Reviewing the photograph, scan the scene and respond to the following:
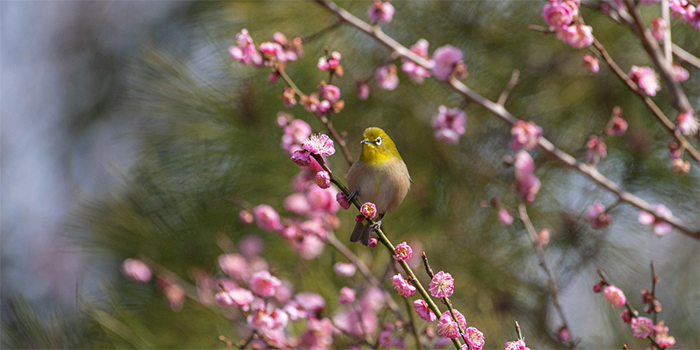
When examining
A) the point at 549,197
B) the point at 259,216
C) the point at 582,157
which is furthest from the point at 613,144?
the point at 259,216

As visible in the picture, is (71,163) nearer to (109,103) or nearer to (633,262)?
(109,103)

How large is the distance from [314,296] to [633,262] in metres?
1.15

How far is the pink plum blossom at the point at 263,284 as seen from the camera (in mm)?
1122

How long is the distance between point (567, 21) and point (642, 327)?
58 centimetres

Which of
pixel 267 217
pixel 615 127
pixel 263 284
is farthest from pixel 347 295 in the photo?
pixel 615 127

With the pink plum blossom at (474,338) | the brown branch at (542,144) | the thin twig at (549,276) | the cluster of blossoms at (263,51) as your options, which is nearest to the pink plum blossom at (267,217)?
the cluster of blossoms at (263,51)

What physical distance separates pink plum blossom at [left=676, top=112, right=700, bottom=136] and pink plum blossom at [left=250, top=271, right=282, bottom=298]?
866mm

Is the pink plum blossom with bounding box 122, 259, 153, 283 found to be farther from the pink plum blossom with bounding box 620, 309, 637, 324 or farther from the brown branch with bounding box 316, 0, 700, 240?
the pink plum blossom with bounding box 620, 309, 637, 324

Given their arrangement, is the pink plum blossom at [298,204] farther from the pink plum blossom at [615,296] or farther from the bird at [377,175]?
the pink plum blossom at [615,296]

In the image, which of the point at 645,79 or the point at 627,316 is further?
the point at 645,79

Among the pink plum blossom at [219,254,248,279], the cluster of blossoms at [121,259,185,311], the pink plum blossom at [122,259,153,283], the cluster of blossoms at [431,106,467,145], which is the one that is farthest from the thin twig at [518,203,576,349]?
the pink plum blossom at [122,259,153,283]

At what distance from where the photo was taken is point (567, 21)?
1024 mm

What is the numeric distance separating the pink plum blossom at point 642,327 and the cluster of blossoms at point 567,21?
54cm

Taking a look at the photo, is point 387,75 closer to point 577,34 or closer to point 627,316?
point 577,34
